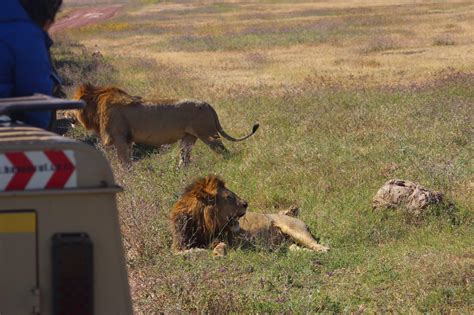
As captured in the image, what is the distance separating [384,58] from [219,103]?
1248 cm

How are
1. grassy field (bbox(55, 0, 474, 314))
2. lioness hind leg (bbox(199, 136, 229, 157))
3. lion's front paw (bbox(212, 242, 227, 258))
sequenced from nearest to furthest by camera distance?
grassy field (bbox(55, 0, 474, 314)) → lion's front paw (bbox(212, 242, 227, 258)) → lioness hind leg (bbox(199, 136, 229, 157))

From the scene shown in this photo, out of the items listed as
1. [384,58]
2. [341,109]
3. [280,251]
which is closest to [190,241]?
[280,251]

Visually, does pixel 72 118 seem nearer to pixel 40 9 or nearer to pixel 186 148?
pixel 186 148

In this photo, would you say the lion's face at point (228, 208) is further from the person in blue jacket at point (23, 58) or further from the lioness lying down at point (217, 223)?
the person in blue jacket at point (23, 58)

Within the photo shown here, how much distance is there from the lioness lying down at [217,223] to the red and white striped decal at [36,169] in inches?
189

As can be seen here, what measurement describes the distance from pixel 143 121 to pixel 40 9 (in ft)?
26.5

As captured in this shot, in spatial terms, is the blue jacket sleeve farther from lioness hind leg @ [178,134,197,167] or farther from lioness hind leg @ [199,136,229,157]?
lioness hind leg @ [199,136,229,157]

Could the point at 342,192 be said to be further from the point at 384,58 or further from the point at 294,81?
the point at 384,58

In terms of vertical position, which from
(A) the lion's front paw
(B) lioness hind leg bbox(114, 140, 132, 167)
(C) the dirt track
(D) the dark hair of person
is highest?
(D) the dark hair of person

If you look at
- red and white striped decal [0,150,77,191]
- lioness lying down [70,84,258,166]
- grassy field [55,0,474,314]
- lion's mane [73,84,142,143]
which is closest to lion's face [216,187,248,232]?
grassy field [55,0,474,314]

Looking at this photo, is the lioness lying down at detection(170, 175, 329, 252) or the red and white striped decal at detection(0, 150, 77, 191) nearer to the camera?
the red and white striped decal at detection(0, 150, 77, 191)

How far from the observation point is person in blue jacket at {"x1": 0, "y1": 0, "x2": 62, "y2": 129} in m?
3.58

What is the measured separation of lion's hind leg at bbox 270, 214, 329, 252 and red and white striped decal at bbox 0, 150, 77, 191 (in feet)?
16.0

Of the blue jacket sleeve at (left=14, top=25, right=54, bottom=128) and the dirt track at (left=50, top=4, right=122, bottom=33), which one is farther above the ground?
the blue jacket sleeve at (left=14, top=25, right=54, bottom=128)
